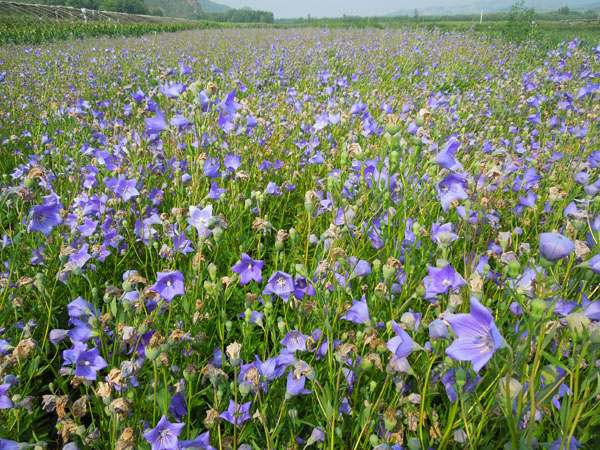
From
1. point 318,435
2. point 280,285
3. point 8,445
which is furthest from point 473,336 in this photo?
point 8,445

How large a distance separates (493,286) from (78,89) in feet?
20.9

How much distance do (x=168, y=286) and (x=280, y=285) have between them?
0.47m

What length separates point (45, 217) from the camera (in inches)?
70.9

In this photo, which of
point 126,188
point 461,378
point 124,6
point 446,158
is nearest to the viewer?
point 461,378

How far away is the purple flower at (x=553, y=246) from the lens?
35.1 inches

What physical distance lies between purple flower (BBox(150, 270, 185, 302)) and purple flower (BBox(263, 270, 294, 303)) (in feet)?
1.17

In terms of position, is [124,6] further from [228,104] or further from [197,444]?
[197,444]

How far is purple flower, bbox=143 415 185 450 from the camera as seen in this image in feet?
3.53

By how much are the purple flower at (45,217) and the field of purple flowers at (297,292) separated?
0.04ft

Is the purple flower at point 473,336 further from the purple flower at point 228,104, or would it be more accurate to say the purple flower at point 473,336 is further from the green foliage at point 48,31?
the green foliage at point 48,31

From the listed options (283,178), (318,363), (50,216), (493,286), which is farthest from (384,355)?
(283,178)

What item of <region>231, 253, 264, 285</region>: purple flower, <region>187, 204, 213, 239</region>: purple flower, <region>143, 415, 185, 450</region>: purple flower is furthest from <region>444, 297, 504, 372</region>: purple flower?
<region>187, 204, 213, 239</region>: purple flower

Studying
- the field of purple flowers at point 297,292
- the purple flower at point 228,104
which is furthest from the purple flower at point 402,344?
the purple flower at point 228,104

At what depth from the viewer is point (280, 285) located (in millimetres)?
1512
